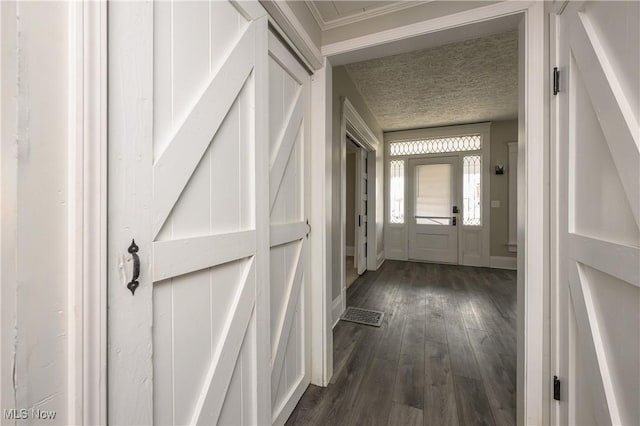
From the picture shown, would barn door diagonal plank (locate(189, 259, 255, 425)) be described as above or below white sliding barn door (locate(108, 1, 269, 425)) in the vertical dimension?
below

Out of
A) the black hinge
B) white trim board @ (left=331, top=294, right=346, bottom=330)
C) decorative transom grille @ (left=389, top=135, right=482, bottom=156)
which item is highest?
decorative transom grille @ (left=389, top=135, right=482, bottom=156)

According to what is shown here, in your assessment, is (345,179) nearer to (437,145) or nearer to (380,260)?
(380,260)

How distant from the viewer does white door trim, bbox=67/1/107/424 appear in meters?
0.53

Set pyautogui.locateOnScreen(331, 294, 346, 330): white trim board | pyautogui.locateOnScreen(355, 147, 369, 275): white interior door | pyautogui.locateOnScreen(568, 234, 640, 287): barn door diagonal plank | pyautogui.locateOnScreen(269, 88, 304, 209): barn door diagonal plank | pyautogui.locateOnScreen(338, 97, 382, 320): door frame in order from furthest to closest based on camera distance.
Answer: pyautogui.locateOnScreen(355, 147, 369, 275): white interior door
pyautogui.locateOnScreen(338, 97, 382, 320): door frame
pyautogui.locateOnScreen(331, 294, 346, 330): white trim board
pyautogui.locateOnScreen(269, 88, 304, 209): barn door diagonal plank
pyautogui.locateOnScreen(568, 234, 640, 287): barn door diagonal plank

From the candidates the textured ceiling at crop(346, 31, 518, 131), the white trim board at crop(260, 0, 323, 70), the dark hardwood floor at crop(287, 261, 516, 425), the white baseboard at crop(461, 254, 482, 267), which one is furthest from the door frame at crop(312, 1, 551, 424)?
the white baseboard at crop(461, 254, 482, 267)

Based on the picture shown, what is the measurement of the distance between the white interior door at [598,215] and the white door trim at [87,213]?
1393 millimetres

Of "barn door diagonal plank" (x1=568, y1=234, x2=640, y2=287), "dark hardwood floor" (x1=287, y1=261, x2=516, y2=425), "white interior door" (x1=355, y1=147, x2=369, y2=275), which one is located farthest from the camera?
"white interior door" (x1=355, y1=147, x2=369, y2=275)

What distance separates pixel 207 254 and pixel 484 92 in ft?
14.2

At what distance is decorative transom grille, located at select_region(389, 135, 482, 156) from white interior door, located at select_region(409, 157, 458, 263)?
0.64ft

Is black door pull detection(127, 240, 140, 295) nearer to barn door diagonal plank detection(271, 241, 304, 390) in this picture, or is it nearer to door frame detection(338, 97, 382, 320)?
barn door diagonal plank detection(271, 241, 304, 390)

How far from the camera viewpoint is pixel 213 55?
36.8 inches
